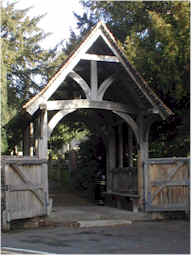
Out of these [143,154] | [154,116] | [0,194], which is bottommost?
[0,194]

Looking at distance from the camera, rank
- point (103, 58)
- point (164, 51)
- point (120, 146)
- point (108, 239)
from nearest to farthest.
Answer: point (108, 239) → point (103, 58) → point (164, 51) → point (120, 146)

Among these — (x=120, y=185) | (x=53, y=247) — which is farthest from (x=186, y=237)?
(x=120, y=185)

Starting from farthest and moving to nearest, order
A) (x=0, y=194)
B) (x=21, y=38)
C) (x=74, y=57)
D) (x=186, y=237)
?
1. (x=21, y=38)
2. (x=74, y=57)
3. (x=0, y=194)
4. (x=186, y=237)

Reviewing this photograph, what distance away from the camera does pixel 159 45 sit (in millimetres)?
17547

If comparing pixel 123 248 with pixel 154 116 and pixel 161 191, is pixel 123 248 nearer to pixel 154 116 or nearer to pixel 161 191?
pixel 161 191

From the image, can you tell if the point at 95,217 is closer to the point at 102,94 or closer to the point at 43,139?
the point at 43,139

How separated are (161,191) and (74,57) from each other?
16.7 feet

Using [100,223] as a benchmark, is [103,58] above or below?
above

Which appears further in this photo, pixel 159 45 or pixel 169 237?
pixel 159 45

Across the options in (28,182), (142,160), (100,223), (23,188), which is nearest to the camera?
(23,188)

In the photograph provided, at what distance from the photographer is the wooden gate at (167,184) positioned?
13617mm

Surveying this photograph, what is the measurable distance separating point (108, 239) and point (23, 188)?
3.13 meters

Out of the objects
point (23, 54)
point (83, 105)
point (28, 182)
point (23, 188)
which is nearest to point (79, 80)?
point (83, 105)

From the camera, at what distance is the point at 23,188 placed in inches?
464
